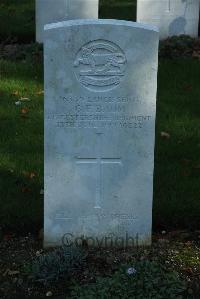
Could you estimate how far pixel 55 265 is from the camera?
470 cm

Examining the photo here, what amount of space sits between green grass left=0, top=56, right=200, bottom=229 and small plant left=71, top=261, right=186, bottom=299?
1053mm

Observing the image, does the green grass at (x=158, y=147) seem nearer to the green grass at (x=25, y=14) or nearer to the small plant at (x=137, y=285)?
the small plant at (x=137, y=285)

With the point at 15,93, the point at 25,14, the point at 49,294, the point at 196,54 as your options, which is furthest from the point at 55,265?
the point at 25,14

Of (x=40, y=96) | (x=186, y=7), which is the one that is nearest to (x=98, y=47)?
(x=40, y=96)

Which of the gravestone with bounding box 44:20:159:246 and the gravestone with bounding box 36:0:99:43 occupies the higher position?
the gravestone with bounding box 36:0:99:43

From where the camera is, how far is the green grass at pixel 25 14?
11.3m

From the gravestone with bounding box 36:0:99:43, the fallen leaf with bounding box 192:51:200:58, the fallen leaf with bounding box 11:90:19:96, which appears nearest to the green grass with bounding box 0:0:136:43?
the gravestone with bounding box 36:0:99:43

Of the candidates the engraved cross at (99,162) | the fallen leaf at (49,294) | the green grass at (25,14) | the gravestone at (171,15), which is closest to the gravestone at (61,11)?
the green grass at (25,14)

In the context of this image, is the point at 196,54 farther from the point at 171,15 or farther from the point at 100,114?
the point at 100,114

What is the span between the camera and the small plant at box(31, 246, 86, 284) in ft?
15.3

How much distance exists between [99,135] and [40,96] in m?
A: 3.59

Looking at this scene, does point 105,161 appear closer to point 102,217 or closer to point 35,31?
point 102,217

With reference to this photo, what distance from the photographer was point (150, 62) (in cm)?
478

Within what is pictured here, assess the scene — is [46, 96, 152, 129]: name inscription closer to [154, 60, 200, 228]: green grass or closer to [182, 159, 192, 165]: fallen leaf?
[154, 60, 200, 228]: green grass
